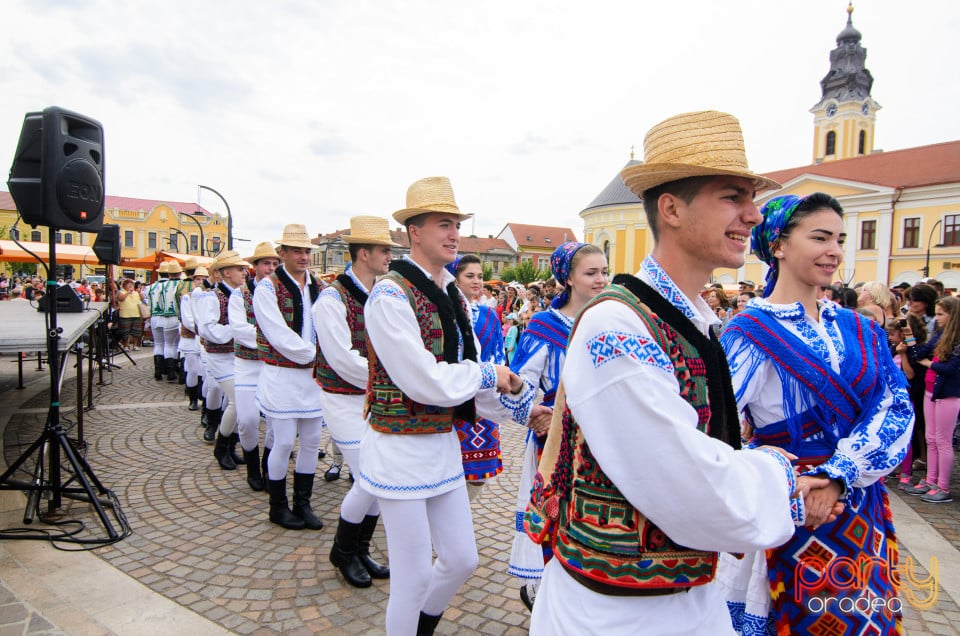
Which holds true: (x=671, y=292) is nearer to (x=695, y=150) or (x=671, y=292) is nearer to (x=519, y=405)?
(x=695, y=150)

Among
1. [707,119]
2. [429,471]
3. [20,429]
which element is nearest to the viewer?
[707,119]

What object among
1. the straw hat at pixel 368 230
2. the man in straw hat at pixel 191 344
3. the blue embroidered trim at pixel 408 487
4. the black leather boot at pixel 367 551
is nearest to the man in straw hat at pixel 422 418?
the blue embroidered trim at pixel 408 487

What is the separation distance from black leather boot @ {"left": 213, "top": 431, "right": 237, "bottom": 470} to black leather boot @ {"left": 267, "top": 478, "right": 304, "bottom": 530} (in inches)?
69.9

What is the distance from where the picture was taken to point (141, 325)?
56.6ft

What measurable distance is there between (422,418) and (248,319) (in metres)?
3.84

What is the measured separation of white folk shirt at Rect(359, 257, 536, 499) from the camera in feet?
8.26

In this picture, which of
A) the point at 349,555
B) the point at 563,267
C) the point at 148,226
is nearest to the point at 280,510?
→ the point at 349,555

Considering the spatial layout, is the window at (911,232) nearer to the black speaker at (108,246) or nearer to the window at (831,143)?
the window at (831,143)

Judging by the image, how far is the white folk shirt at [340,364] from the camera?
12.6 ft

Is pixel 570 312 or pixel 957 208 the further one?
pixel 957 208

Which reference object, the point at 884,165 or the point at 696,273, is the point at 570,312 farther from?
the point at 884,165

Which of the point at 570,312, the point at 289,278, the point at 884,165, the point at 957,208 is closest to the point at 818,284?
the point at 570,312

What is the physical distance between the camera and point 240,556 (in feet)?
13.3

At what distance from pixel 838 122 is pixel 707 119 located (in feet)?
232
